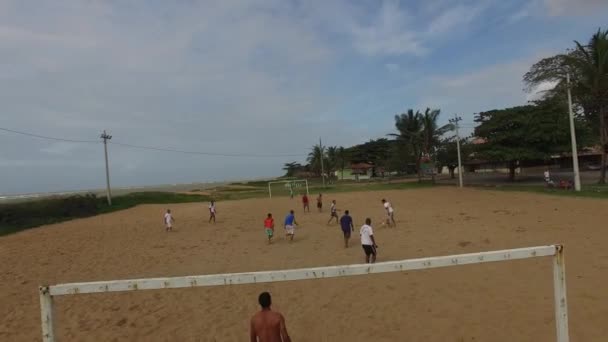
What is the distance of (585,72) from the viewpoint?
22.6 meters

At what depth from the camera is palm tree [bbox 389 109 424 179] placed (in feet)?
134

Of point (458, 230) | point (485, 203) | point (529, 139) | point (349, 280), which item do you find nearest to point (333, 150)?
point (529, 139)

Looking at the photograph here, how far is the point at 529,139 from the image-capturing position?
102 ft

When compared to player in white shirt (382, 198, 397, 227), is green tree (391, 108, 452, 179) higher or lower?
higher

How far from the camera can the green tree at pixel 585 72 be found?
72.8ft

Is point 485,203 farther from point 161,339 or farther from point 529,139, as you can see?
point 161,339

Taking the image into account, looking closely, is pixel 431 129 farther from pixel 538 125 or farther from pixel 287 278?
pixel 287 278

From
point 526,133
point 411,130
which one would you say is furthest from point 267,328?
point 411,130

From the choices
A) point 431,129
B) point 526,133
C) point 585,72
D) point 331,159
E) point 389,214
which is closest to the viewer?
point 389,214

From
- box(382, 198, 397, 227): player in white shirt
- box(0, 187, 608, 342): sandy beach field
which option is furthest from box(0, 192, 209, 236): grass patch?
box(382, 198, 397, 227): player in white shirt

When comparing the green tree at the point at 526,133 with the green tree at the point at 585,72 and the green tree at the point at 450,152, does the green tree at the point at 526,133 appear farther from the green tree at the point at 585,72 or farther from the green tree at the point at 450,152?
the green tree at the point at 450,152

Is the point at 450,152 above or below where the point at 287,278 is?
above

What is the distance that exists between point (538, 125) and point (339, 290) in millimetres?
31919

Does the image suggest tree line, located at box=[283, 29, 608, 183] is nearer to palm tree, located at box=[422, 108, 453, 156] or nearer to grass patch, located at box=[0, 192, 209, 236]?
palm tree, located at box=[422, 108, 453, 156]
